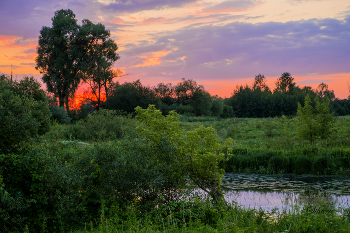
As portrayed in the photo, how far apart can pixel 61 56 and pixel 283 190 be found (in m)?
36.2

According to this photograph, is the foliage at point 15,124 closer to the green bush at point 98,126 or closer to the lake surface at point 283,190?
the lake surface at point 283,190

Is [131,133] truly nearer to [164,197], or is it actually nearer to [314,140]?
[164,197]

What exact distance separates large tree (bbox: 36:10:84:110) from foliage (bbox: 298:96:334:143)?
3197 centimetres

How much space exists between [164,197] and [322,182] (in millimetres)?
8442

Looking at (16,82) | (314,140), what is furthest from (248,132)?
(16,82)

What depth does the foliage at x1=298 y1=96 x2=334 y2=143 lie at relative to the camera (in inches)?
707

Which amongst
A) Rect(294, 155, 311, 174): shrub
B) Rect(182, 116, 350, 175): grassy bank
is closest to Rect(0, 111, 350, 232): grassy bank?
Rect(182, 116, 350, 175): grassy bank

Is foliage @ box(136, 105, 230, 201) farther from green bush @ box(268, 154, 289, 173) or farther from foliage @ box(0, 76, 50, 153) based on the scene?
green bush @ box(268, 154, 289, 173)

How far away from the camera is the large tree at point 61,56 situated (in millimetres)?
41469

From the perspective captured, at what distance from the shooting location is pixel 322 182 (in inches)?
542

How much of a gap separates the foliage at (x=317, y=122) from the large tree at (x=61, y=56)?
105 feet

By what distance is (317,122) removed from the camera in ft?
59.7

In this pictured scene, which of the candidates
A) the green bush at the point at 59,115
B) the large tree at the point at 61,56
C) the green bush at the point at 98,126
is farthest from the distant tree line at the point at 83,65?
the green bush at the point at 98,126

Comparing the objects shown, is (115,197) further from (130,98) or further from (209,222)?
(130,98)
